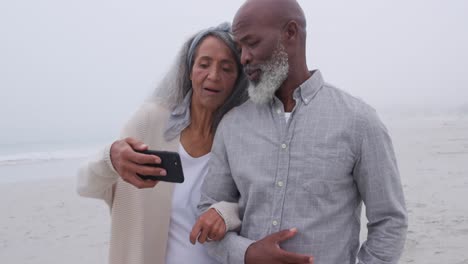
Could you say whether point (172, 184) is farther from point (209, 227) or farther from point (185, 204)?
point (209, 227)

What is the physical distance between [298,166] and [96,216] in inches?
345

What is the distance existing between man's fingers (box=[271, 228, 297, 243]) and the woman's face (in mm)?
794

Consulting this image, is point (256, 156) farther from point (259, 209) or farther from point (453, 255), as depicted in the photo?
point (453, 255)

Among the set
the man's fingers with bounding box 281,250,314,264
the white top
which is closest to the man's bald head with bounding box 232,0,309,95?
the white top

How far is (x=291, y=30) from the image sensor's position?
7.28ft

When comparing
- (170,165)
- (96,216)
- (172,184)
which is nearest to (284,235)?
(170,165)

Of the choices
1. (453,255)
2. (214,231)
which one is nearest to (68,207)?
(453,255)

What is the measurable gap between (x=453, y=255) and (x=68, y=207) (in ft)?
26.9

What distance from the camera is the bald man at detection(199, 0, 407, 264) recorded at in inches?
80.2

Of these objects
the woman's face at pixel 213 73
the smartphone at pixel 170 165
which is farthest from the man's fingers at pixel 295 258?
the woman's face at pixel 213 73

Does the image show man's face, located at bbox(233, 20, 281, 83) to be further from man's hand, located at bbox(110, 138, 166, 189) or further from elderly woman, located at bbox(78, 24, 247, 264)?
man's hand, located at bbox(110, 138, 166, 189)

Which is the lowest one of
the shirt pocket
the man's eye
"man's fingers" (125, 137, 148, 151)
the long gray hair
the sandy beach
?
the sandy beach

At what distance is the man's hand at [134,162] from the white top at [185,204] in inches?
18.1

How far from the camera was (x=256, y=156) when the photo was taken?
2.15 meters
